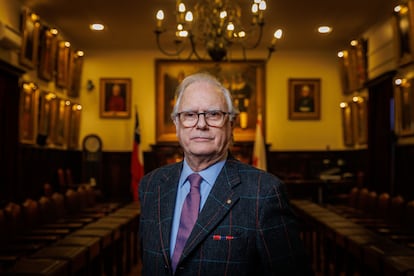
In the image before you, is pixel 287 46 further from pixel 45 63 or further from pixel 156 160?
pixel 45 63

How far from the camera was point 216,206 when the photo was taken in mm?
2148

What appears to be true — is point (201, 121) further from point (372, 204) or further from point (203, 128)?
point (372, 204)

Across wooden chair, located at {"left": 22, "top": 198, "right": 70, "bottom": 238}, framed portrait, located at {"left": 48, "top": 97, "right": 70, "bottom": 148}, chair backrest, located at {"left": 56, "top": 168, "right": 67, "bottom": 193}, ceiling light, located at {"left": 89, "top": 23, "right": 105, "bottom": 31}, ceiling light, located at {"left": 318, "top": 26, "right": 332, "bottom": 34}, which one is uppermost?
ceiling light, located at {"left": 318, "top": 26, "right": 332, "bottom": 34}

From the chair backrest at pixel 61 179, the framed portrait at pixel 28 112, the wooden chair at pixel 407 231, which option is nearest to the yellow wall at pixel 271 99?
the chair backrest at pixel 61 179

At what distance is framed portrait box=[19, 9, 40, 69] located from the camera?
437 inches

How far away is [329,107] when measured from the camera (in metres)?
16.9

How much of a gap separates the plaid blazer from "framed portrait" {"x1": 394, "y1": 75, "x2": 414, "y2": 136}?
920 cm

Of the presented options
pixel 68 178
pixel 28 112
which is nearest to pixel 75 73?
pixel 68 178

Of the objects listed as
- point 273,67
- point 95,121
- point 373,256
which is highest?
point 273,67

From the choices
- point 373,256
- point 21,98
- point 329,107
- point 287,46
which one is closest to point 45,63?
point 21,98

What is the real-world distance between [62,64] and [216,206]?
41.2ft

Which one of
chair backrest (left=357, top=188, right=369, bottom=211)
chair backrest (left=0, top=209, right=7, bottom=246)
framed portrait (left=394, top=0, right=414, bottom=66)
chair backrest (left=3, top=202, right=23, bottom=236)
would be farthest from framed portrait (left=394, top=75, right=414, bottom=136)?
chair backrest (left=0, top=209, right=7, bottom=246)

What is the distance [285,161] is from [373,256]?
11433 millimetres

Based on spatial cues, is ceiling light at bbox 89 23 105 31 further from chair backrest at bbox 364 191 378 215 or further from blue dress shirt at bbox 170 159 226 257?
blue dress shirt at bbox 170 159 226 257
